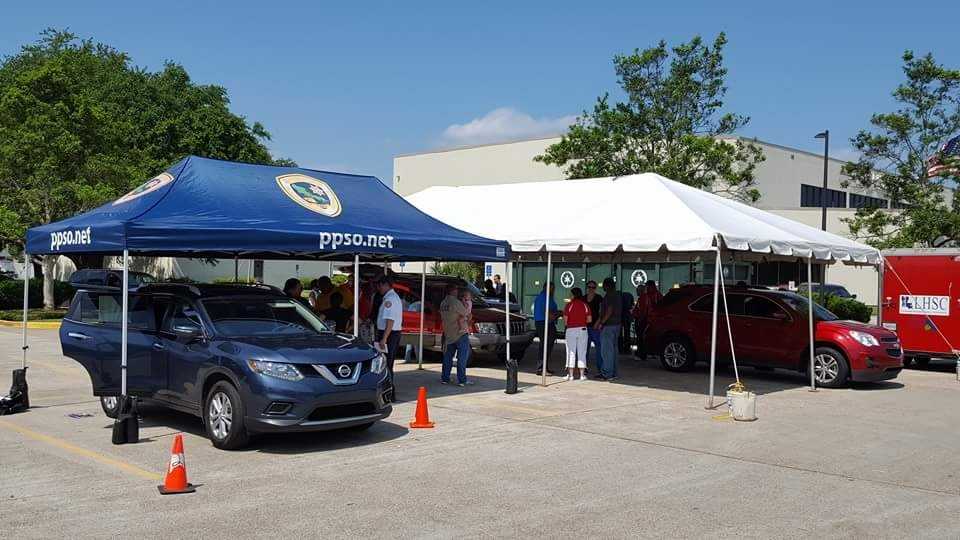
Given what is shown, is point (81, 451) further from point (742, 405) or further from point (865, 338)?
point (865, 338)

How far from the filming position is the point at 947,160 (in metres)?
23.7

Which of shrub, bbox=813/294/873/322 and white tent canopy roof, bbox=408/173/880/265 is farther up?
white tent canopy roof, bbox=408/173/880/265

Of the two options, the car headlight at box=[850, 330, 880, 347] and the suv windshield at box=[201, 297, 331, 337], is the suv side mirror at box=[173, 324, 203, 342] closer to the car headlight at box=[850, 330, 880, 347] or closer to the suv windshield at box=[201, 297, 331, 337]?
the suv windshield at box=[201, 297, 331, 337]

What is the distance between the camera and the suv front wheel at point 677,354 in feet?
56.2

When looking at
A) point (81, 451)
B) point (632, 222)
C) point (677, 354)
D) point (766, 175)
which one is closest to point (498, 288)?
point (677, 354)

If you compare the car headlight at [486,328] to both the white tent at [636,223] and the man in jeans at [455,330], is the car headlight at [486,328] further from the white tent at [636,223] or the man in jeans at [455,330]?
the man in jeans at [455,330]

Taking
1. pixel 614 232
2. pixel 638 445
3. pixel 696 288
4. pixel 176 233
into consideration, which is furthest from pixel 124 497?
pixel 696 288

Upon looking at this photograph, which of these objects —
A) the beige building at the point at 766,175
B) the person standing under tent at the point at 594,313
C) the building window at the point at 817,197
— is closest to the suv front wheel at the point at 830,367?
the person standing under tent at the point at 594,313

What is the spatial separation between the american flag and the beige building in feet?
63.5

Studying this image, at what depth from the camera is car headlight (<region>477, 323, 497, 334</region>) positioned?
16812 mm

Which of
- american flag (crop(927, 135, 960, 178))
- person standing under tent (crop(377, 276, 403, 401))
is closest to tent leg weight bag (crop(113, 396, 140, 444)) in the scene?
person standing under tent (crop(377, 276, 403, 401))

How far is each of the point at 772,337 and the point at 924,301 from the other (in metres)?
5.27

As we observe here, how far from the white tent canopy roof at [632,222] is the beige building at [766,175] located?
28382 mm

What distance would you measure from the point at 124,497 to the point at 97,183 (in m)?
Answer: 24.8
